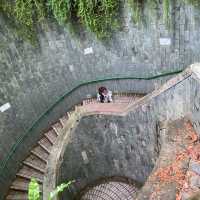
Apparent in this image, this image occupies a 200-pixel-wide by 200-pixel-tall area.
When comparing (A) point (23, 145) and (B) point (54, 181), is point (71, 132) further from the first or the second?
(A) point (23, 145)

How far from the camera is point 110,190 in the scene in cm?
1240

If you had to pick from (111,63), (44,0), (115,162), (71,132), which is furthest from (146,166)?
(44,0)

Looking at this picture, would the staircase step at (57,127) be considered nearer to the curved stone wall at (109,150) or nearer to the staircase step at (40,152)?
the staircase step at (40,152)

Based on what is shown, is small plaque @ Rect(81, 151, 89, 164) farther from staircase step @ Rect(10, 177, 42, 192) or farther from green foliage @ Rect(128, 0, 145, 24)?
green foliage @ Rect(128, 0, 145, 24)

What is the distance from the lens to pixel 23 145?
12781mm

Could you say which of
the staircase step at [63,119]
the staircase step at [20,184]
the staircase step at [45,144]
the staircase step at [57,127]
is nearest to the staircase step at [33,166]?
the staircase step at [20,184]

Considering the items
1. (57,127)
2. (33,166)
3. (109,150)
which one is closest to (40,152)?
(33,166)

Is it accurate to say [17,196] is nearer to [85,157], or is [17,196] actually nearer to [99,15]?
[85,157]

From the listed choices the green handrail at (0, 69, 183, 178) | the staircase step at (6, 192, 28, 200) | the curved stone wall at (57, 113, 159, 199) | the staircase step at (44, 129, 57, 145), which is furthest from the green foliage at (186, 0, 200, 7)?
the staircase step at (6, 192, 28, 200)

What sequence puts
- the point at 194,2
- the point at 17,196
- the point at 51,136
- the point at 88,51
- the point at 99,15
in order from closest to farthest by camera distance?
the point at 194,2 → the point at 99,15 → the point at 17,196 → the point at 88,51 → the point at 51,136

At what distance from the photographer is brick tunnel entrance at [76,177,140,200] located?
479 inches

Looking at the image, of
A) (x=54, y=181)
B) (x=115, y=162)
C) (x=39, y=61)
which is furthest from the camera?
(x=39, y=61)

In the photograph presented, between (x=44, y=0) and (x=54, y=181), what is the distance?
17.6ft

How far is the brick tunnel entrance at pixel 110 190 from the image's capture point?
12.2 metres
